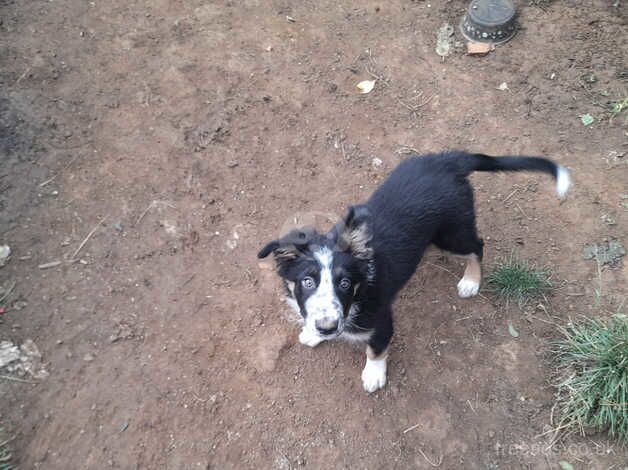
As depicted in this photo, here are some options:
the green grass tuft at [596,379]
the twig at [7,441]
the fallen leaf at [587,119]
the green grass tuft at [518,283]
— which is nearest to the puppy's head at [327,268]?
the green grass tuft at [518,283]

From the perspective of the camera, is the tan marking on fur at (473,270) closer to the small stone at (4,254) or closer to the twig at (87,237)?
the twig at (87,237)

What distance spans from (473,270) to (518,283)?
371mm

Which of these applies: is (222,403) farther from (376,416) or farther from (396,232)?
(396,232)

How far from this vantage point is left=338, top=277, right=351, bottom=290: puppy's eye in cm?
283

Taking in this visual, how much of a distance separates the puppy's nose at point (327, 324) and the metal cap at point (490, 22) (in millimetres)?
4000

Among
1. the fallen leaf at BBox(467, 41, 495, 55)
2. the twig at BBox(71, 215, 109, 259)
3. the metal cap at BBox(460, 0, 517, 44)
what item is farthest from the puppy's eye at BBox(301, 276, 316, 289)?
the metal cap at BBox(460, 0, 517, 44)

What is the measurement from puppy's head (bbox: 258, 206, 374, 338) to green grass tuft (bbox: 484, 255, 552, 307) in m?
1.47

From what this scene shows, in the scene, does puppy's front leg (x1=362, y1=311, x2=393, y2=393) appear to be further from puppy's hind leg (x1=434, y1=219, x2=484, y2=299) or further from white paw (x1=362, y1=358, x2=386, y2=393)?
puppy's hind leg (x1=434, y1=219, x2=484, y2=299)

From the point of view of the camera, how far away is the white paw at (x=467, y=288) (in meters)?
3.99

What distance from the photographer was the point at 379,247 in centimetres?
321

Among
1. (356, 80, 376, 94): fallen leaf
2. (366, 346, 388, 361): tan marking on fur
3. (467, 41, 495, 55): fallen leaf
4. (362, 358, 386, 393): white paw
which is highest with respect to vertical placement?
(467, 41, 495, 55): fallen leaf

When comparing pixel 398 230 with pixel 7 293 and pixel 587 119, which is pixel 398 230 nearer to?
pixel 587 119

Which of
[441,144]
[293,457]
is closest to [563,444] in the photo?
[293,457]

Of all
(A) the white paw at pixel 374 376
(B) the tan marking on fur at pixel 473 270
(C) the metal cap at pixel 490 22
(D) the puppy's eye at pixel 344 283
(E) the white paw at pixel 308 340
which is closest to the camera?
(D) the puppy's eye at pixel 344 283
